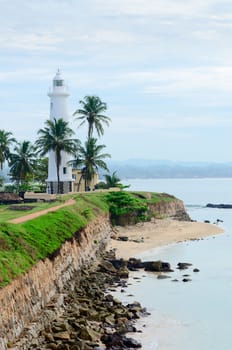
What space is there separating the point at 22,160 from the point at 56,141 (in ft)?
13.7


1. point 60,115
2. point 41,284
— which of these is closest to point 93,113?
point 60,115

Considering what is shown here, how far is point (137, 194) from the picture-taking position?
6756 centimetres

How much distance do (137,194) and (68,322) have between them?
4216 centimetres

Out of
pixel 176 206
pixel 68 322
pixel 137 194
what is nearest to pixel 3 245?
pixel 68 322

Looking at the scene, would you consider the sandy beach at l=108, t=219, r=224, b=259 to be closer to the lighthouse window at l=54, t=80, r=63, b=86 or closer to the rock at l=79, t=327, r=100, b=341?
the lighthouse window at l=54, t=80, r=63, b=86

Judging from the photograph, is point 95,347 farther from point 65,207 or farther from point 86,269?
point 65,207

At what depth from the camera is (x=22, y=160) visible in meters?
63.7

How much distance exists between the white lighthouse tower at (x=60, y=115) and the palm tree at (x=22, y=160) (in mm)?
1974

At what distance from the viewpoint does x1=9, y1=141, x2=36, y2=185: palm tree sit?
209 ft

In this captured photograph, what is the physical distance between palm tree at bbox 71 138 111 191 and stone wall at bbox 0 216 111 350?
967 inches

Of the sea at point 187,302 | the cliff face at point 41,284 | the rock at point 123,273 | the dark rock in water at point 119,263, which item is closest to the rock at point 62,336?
the cliff face at point 41,284

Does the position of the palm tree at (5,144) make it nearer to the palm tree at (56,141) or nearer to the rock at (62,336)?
the palm tree at (56,141)

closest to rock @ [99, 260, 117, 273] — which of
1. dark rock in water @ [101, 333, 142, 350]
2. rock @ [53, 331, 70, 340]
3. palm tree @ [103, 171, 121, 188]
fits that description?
dark rock in water @ [101, 333, 142, 350]

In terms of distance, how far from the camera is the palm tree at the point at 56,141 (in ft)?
204
